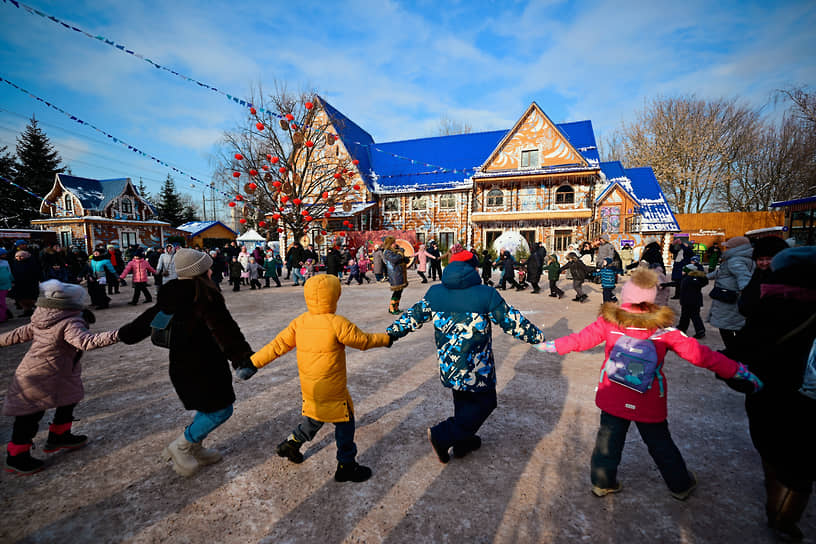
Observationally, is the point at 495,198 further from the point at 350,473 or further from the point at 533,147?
the point at 350,473

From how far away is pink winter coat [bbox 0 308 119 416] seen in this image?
269 cm

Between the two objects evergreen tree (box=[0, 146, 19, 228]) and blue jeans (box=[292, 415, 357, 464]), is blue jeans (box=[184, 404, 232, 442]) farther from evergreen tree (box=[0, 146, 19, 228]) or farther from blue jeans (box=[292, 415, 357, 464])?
evergreen tree (box=[0, 146, 19, 228])

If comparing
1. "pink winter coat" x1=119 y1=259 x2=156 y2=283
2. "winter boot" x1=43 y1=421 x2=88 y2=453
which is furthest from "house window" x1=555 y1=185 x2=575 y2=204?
"winter boot" x1=43 y1=421 x2=88 y2=453

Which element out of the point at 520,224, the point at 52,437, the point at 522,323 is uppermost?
A: the point at 520,224

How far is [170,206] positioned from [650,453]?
152 ft

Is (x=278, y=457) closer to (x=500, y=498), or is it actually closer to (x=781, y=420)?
(x=500, y=498)

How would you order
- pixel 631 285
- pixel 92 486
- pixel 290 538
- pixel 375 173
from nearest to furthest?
pixel 290 538, pixel 631 285, pixel 92 486, pixel 375 173

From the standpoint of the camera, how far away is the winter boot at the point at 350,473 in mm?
2629

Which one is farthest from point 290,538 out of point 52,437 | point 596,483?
point 52,437

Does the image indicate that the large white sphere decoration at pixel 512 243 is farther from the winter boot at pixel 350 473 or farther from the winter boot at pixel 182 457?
the winter boot at pixel 182 457

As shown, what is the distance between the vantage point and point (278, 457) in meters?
2.98

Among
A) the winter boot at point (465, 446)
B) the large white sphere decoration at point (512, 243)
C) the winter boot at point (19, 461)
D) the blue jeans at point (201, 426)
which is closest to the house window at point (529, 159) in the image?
the large white sphere decoration at point (512, 243)

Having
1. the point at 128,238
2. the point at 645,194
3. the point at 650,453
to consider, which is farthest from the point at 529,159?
the point at 128,238

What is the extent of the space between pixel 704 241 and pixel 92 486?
32.8 metres
